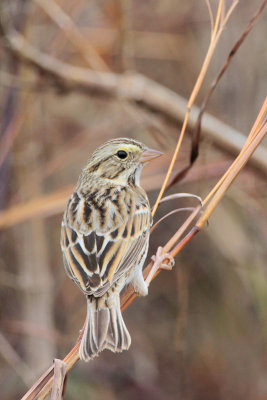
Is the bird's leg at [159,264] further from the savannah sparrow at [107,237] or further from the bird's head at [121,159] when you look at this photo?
the bird's head at [121,159]

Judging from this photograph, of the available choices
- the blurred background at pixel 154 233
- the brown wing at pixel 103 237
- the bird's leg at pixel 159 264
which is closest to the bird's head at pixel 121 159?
the brown wing at pixel 103 237

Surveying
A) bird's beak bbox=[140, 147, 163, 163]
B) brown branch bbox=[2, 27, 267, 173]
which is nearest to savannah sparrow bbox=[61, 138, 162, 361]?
bird's beak bbox=[140, 147, 163, 163]

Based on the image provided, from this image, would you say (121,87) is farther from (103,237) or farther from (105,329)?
(105,329)

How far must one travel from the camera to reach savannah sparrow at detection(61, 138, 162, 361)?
2275mm

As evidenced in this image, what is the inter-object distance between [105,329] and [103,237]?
1.33ft

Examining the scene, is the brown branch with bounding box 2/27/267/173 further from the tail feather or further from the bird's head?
the tail feather

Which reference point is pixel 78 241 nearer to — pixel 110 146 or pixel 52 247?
pixel 110 146

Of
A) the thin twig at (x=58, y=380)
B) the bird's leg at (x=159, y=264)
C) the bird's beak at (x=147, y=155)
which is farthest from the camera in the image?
the bird's beak at (x=147, y=155)

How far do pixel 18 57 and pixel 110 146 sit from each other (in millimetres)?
1586

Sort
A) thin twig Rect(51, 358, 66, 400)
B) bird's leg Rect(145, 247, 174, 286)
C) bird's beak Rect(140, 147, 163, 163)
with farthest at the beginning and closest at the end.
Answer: bird's beak Rect(140, 147, 163, 163)
bird's leg Rect(145, 247, 174, 286)
thin twig Rect(51, 358, 66, 400)

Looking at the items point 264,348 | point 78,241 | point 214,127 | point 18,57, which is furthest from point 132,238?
point 264,348

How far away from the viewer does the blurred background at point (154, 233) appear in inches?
172

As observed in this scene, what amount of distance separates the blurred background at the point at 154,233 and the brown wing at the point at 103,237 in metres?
1.18

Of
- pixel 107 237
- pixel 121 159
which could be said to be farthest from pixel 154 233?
pixel 107 237
